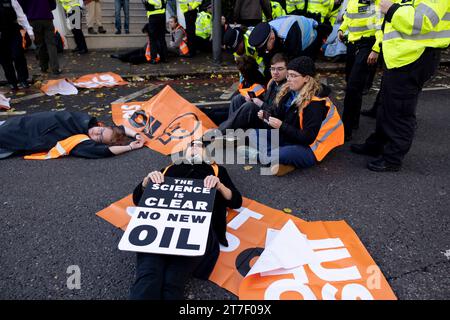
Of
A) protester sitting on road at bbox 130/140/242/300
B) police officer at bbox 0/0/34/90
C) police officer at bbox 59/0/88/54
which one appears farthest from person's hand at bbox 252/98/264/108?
police officer at bbox 59/0/88/54

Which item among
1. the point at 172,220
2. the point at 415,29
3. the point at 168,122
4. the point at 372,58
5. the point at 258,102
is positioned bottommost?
the point at 172,220

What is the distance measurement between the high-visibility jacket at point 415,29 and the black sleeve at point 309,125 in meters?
0.76

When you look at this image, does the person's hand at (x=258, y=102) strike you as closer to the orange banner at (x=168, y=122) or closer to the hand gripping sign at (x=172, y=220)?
the orange banner at (x=168, y=122)

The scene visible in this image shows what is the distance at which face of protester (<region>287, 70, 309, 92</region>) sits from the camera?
3340 mm

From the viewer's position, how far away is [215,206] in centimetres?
263

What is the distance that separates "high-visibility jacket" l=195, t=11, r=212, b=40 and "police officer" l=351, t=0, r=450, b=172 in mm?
6167

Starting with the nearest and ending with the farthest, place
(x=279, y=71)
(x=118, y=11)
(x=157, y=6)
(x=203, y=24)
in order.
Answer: (x=279, y=71) < (x=157, y=6) < (x=203, y=24) < (x=118, y=11)

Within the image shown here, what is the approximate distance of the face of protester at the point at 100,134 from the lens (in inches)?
160

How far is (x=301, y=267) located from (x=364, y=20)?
313cm

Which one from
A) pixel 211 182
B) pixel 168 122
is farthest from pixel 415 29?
pixel 168 122

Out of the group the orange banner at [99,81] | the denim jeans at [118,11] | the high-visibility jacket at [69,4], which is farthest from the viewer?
the denim jeans at [118,11]

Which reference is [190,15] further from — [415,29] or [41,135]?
[415,29]

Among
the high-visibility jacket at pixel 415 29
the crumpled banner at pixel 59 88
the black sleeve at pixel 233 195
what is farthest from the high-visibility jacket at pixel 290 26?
the crumpled banner at pixel 59 88
